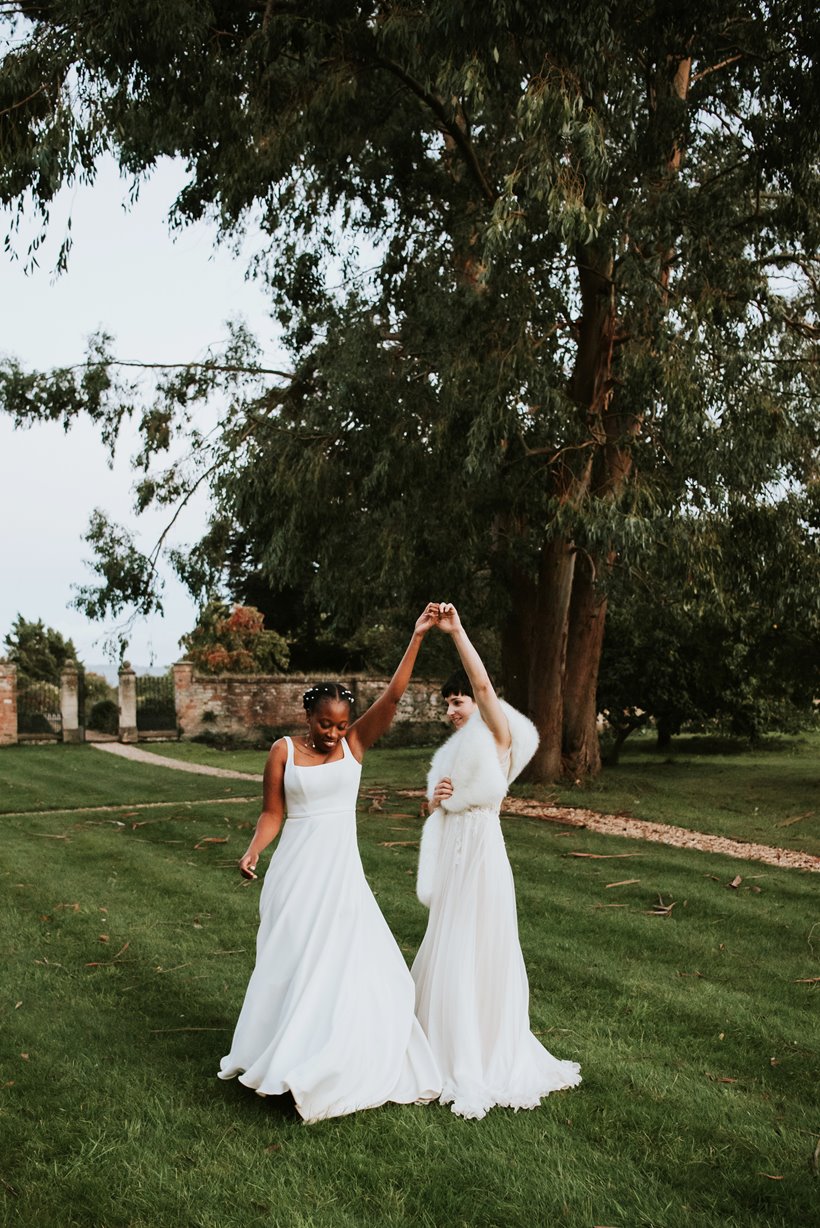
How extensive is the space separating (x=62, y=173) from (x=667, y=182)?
21.2 ft

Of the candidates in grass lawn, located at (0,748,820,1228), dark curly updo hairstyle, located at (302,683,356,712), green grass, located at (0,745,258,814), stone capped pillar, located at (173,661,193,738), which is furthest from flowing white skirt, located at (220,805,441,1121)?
stone capped pillar, located at (173,661,193,738)

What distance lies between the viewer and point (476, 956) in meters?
4.78

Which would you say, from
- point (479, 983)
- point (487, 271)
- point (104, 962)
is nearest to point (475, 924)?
point (479, 983)

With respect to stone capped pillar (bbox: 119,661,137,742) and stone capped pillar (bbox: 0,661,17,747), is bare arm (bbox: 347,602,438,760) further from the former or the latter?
stone capped pillar (bbox: 119,661,137,742)

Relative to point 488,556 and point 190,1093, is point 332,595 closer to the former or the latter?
point 488,556

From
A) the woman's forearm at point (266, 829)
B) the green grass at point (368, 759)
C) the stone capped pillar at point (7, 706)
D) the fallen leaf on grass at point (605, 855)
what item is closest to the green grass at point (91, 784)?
the green grass at point (368, 759)

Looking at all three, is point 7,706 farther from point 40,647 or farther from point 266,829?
point 266,829

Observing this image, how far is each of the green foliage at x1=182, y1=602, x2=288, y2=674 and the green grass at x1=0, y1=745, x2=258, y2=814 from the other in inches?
363

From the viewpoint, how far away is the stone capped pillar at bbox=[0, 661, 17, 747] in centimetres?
2642

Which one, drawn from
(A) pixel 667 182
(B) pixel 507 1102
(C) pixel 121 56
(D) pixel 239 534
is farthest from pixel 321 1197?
(D) pixel 239 534

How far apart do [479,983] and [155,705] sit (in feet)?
80.8

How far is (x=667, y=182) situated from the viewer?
12.3m

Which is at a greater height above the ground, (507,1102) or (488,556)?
(488,556)

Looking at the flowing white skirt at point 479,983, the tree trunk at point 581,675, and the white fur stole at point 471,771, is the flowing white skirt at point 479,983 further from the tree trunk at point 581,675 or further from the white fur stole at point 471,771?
the tree trunk at point 581,675
